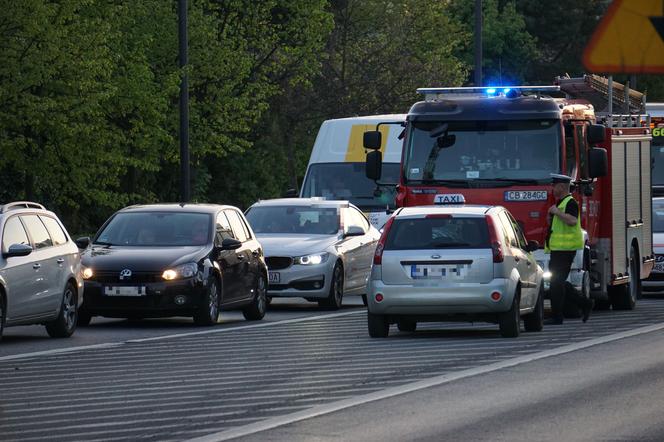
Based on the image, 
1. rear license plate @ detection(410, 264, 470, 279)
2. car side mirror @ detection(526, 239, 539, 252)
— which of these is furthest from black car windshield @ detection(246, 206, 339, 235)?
rear license plate @ detection(410, 264, 470, 279)

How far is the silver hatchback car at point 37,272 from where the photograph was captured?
19.8m

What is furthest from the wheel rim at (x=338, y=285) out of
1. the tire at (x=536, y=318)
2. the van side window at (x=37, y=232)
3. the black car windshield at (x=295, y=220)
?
the van side window at (x=37, y=232)

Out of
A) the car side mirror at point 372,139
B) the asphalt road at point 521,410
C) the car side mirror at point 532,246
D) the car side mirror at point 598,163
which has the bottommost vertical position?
the asphalt road at point 521,410

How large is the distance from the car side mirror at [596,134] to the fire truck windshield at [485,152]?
0.52 metres

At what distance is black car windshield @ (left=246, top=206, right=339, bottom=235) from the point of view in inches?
1133

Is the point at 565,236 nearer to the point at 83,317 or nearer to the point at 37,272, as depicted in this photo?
the point at 83,317

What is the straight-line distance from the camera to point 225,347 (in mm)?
19547

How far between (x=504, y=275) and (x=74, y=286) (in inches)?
193

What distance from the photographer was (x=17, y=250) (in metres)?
19.9

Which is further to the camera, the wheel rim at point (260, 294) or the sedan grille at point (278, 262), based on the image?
the sedan grille at point (278, 262)

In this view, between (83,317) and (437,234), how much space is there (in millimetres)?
5048

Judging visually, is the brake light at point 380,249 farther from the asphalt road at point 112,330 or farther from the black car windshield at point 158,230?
the black car windshield at point 158,230

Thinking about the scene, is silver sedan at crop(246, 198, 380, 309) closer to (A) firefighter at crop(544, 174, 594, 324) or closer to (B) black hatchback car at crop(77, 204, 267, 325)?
(B) black hatchback car at crop(77, 204, 267, 325)

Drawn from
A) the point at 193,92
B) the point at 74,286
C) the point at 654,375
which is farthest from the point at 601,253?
the point at 193,92
